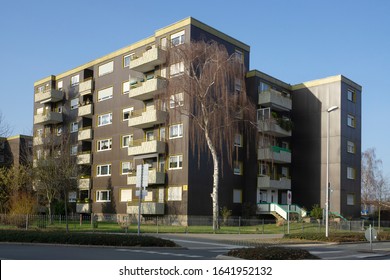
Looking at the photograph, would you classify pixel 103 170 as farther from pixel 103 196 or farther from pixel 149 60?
pixel 149 60

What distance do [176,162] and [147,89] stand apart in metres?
7.10

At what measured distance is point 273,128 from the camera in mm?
47094

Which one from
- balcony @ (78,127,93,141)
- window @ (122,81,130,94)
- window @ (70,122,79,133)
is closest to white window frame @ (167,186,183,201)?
window @ (122,81,130,94)

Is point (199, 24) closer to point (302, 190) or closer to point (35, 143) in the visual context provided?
point (302, 190)

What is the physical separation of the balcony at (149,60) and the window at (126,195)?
38.3 ft

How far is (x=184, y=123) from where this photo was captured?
43.1 m

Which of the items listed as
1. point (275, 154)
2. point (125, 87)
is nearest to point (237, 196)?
point (275, 154)

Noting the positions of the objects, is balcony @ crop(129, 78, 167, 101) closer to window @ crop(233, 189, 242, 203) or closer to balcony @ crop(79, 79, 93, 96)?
balcony @ crop(79, 79, 93, 96)

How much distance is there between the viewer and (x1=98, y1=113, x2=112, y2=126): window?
53362 mm

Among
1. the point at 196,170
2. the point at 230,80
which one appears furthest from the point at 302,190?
the point at 230,80

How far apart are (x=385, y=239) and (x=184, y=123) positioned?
18.8 meters

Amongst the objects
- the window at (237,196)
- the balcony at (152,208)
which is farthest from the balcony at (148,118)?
the window at (237,196)

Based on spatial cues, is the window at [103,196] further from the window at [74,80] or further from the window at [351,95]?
the window at [351,95]

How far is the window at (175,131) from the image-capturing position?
43.6 metres
